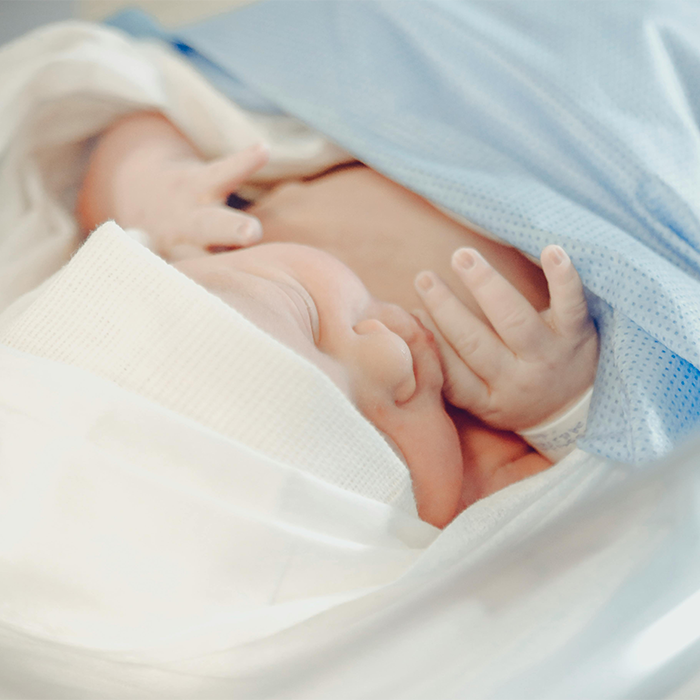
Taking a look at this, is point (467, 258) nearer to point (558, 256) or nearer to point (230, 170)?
point (558, 256)

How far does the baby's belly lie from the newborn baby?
4cm

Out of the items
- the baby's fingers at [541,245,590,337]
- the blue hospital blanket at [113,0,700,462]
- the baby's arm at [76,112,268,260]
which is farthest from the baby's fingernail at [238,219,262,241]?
the baby's fingers at [541,245,590,337]

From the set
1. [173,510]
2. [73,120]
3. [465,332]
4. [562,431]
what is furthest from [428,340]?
[73,120]

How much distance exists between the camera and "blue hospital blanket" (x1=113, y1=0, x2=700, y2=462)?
1.64 ft

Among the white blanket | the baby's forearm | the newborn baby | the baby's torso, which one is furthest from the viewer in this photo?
the baby's forearm

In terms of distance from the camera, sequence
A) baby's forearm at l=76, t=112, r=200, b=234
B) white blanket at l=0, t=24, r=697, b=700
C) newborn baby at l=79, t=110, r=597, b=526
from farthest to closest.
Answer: baby's forearm at l=76, t=112, r=200, b=234, newborn baby at l=79, t=110, r=597, b=526, white blanket at l=0, t=24, r=697, b=700

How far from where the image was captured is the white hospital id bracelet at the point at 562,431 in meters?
0.58

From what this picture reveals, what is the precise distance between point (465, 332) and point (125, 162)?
1.44 ft

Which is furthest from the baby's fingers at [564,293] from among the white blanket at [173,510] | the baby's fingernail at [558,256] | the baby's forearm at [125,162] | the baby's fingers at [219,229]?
the baby's forearm at [125,162]

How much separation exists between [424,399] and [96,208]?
1.54 ft

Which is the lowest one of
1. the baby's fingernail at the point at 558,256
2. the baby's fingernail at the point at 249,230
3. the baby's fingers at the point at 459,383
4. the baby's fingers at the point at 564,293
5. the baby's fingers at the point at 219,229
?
the baby's fingers at the point at 219,229

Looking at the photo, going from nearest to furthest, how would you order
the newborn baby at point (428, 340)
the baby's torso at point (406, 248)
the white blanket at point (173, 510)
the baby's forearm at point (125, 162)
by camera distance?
the white blanket at point (173, 510) → the newborn baby at point (428, 340) → the baby's torso at point (406, 248) → the baby's forearm at point (125, 162)

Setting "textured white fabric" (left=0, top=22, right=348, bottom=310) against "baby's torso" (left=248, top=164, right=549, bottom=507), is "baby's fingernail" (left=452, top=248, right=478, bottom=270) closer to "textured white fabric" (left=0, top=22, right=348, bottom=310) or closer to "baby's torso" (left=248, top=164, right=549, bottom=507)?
"baby's torso" (left=248, top=164, right=549, bottom=507)

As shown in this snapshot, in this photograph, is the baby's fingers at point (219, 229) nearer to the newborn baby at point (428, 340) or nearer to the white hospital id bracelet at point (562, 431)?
the newborn baby at point (428, 340)
